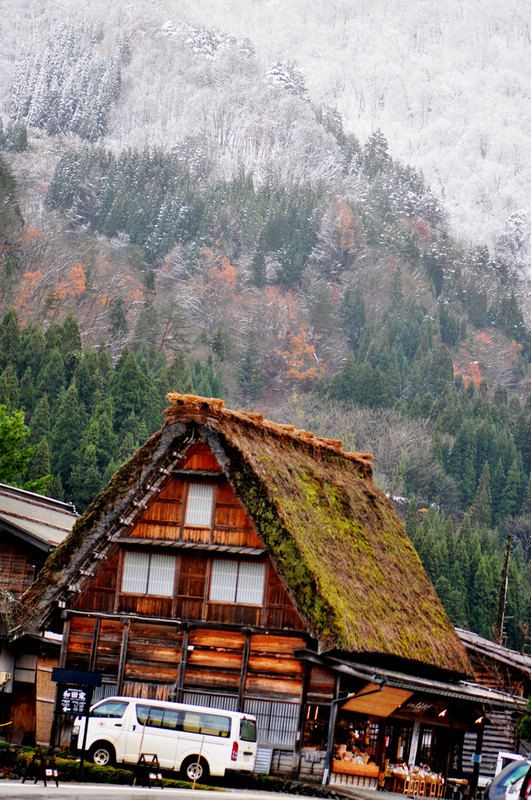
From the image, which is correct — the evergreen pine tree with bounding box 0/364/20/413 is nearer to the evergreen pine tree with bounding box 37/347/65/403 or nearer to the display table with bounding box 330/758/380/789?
the evergreen pine tree with bounding box 37/347/65/403

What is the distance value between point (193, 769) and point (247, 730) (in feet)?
3.62

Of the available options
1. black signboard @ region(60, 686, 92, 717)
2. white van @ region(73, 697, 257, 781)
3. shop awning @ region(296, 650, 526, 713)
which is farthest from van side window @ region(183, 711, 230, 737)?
shop awning @ region(296, 650, 526, 713)

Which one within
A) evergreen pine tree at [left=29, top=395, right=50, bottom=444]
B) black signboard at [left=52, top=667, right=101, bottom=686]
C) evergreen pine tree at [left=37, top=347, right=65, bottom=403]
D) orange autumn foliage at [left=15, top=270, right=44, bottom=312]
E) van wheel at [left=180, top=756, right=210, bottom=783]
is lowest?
van wheel at [left=180, top=756, right=210, bottom=783]

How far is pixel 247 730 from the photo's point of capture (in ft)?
77.1

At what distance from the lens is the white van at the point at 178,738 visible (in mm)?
23125

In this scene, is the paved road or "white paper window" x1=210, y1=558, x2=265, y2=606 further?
"white paper window" x1=210, y1=558, x2=265, y2=606

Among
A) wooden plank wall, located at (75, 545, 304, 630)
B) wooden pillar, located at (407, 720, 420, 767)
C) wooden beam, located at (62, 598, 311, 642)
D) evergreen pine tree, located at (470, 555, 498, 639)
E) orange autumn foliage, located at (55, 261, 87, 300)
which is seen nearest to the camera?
wooden beam, located at (62, 598, 311, 642)

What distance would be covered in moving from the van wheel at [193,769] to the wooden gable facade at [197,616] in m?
3.30

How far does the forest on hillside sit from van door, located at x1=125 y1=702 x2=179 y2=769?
27.5 m

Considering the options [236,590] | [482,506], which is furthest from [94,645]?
[482,506]

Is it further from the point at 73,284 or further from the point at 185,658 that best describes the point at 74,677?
the point at 73,284

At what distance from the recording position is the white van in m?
23.1

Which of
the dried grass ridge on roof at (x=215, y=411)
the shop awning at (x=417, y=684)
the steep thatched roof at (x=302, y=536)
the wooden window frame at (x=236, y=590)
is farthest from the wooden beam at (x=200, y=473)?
the shop awning at (x=417, y=684)

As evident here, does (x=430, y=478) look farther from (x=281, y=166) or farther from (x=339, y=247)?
(x=281, y=166)
